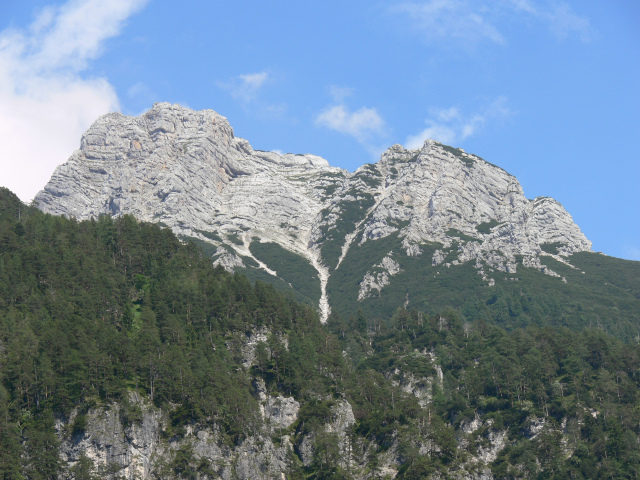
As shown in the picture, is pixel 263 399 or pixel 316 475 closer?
pixel 316 475

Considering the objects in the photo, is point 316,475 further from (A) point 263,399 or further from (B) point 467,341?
(B) point 467,341

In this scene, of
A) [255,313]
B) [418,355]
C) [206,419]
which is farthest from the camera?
[418,355]

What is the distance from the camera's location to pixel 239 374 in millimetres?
142625

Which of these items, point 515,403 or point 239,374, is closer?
point 239,374

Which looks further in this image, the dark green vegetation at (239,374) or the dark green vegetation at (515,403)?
the dark green vegetation at (515,403)

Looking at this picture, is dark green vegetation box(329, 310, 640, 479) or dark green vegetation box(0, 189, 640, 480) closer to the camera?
dark green vegetation box(0, 189, 640, 480)

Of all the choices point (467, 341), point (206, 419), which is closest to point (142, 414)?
point (206, 419)

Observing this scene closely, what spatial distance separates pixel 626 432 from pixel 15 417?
362 ft

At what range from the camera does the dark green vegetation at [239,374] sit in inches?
4700

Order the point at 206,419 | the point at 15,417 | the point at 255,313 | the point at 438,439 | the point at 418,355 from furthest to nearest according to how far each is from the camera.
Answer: the point at 418,355 < the point at 255,313 < the point at 438,439 < the point at 206,419 < the point at 15,417

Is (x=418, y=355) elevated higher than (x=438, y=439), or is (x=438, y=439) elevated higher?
(x=418, y=355)

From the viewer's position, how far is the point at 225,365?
141 meters

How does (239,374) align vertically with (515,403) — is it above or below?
below

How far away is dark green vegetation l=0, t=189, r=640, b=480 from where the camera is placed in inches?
4700
